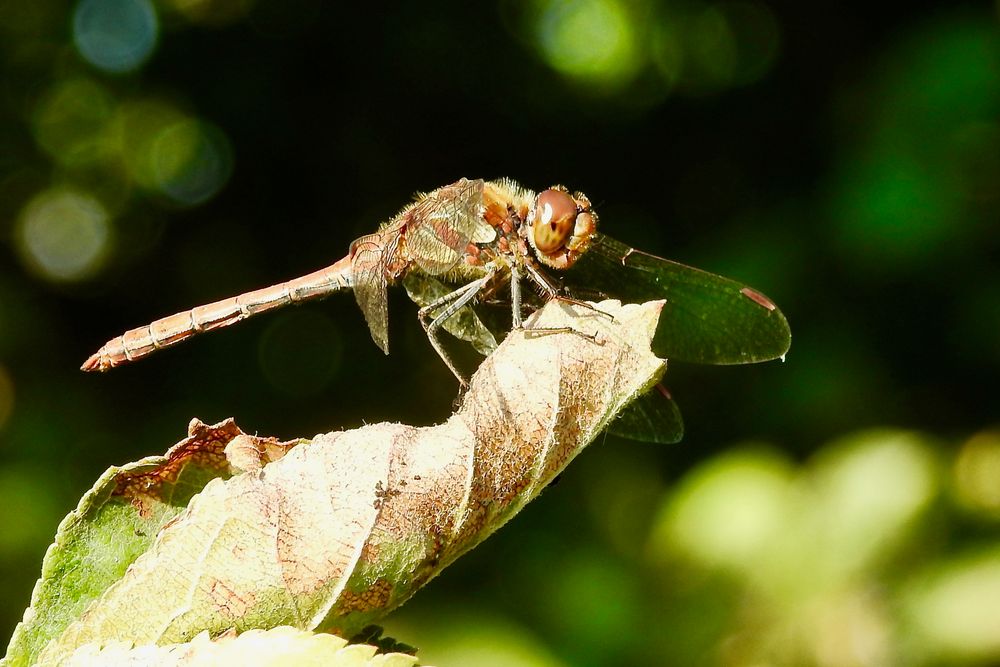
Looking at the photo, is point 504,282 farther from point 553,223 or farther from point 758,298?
point 758,298

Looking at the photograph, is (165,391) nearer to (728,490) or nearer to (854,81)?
(728,490)

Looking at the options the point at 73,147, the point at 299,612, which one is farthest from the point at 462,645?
the point at 73,147

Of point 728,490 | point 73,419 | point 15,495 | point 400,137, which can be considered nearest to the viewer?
point 728,490

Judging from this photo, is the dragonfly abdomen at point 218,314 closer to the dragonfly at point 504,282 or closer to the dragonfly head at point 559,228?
the dragonfly at point 504,282

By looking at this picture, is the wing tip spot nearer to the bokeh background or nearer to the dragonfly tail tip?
the bokeh background

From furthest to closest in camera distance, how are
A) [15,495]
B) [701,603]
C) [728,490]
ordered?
[15,495] < [728,490] < [701,603]

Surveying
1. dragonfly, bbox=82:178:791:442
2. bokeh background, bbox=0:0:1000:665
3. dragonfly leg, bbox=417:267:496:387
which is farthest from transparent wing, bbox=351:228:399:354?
bokeh background, bbox=0:0:1000:665
